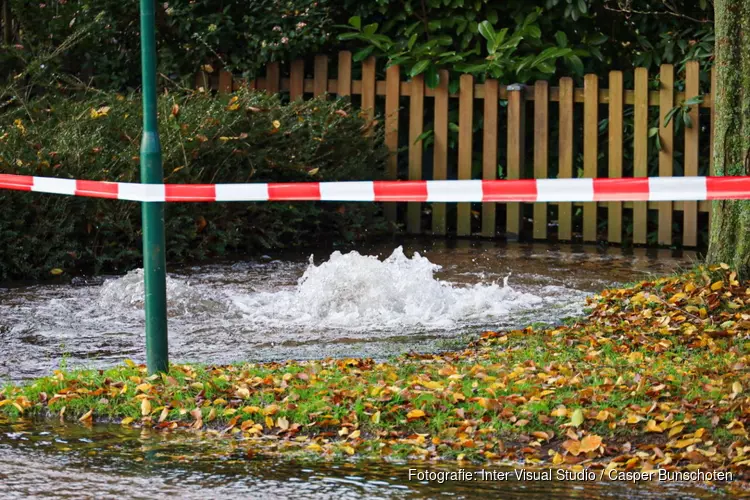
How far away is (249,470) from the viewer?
4895mm

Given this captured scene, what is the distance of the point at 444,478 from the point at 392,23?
8.73 metres

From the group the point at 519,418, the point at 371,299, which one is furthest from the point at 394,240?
the point at 519,418

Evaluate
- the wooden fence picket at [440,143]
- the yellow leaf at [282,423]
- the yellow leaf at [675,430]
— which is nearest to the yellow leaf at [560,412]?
the yellow leaf at [675,430]

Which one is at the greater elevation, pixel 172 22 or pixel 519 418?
pixel 172 22

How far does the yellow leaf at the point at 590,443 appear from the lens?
5.00 m

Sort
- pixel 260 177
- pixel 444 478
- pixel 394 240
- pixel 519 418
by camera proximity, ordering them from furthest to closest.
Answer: pixel 394 240 → pixel 260 177 → pixel 519 418 → pixel 444 478

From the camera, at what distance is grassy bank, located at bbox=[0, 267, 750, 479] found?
5090mm

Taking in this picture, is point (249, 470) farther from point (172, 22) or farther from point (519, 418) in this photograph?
point (172, 22)

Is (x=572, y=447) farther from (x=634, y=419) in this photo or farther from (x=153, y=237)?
(x=153, y=237)

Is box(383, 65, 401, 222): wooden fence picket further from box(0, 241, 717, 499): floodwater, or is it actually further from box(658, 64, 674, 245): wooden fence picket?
box(658, 64, 674, 245): wooden fence picket

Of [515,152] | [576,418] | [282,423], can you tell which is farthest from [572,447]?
[515,152]

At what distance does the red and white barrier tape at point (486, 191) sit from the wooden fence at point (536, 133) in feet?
18.2

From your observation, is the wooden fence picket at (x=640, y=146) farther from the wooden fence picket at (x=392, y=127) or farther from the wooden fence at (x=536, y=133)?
the wooden fence picket at (x=392, y=127)

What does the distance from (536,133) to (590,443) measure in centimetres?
739
